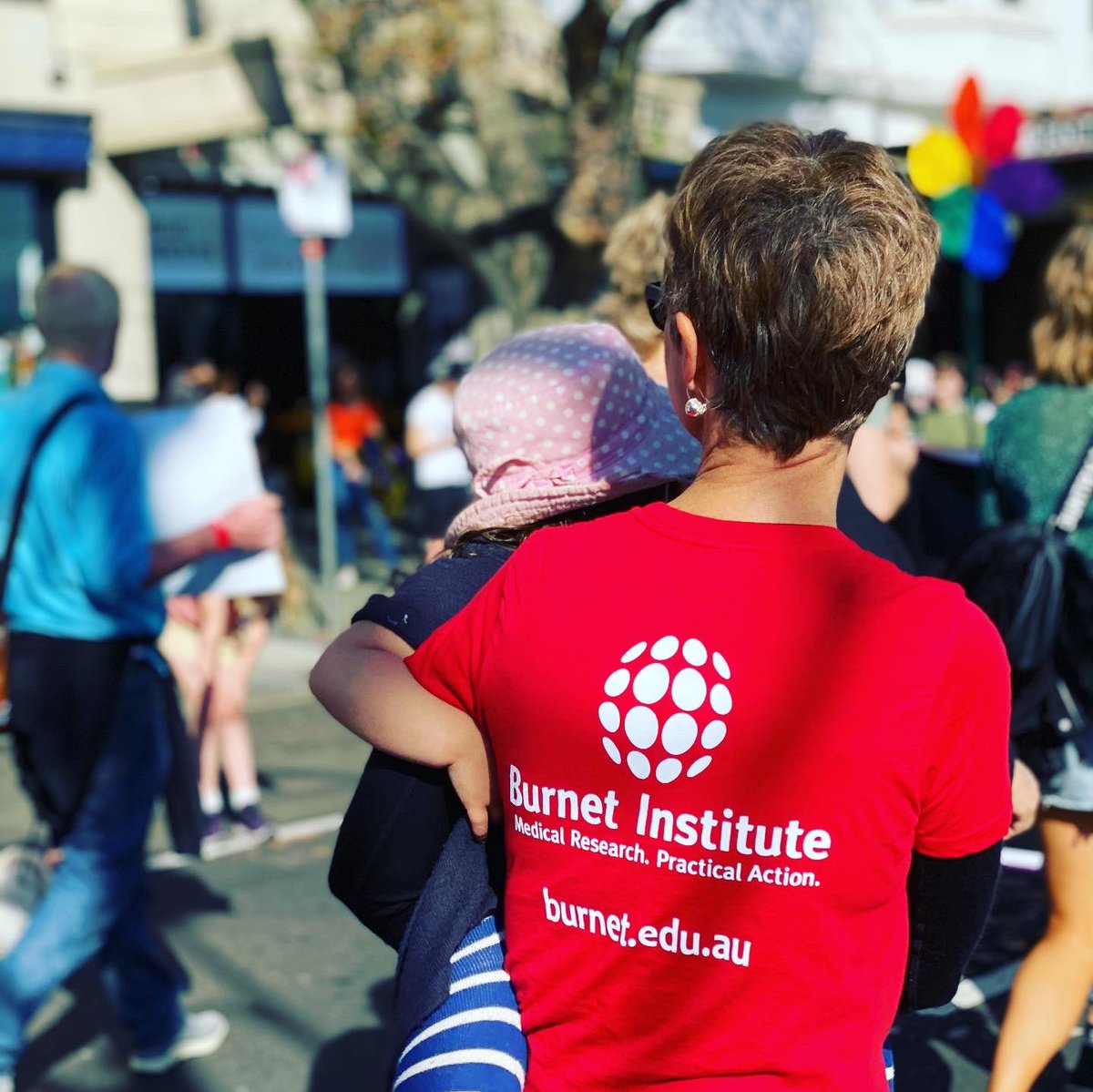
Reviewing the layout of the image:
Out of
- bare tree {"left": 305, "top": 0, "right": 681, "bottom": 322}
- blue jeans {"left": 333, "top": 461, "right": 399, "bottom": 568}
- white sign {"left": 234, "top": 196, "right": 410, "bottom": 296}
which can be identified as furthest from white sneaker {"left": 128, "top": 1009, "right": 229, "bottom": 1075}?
white sign {"left": 234, "top": 196, "right": 410, "bottom": 296}

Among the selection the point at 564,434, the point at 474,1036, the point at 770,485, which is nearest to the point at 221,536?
the point at 564,434

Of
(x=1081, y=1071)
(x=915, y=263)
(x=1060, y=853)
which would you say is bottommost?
(x=1081, y=1071)

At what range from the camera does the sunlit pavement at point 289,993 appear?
12.9 ft

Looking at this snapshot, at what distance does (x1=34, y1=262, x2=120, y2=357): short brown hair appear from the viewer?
3.75m

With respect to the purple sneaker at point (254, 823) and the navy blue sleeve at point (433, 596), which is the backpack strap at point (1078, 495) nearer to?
the navy blue sleeve at point (433, 596)

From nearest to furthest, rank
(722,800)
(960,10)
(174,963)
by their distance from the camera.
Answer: (722,800)
(174,963)
(960,10)

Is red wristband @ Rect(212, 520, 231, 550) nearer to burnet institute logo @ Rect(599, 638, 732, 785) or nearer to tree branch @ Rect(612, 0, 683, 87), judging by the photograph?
burnet institute logo @ Rect(599, 638, 732, 785)

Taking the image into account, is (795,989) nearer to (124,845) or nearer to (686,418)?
(686,418)

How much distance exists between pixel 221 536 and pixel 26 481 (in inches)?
20.8

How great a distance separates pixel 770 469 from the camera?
A: 152 centimetres

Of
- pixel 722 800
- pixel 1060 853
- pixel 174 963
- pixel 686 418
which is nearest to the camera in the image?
pixel 722 800

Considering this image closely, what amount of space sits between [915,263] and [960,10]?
2181cm

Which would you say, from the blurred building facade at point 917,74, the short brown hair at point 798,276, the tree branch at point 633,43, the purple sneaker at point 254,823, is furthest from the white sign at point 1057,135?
the short brown hair at point 798,276

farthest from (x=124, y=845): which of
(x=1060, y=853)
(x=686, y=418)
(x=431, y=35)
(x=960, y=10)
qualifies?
(x=960, y=10)
